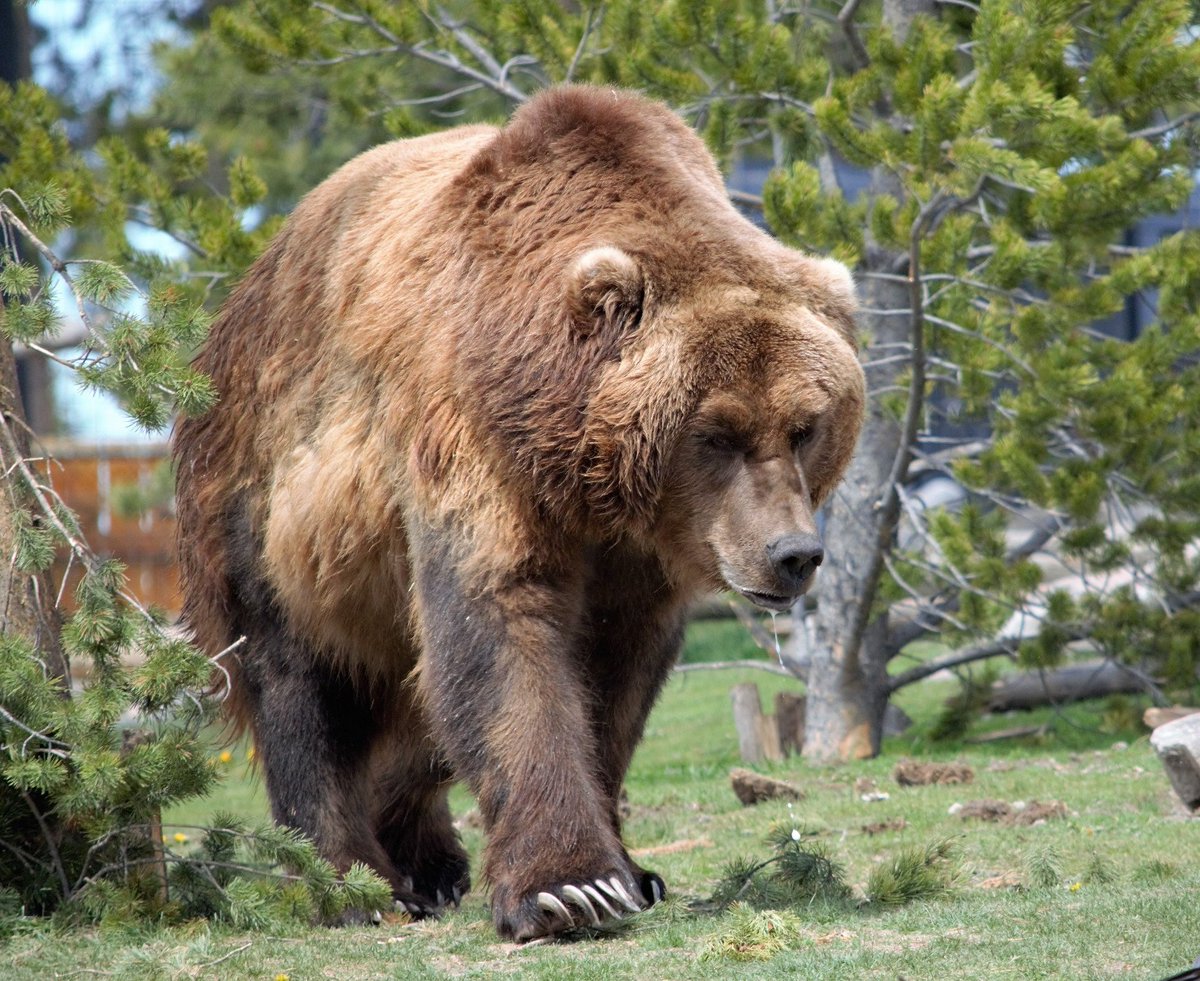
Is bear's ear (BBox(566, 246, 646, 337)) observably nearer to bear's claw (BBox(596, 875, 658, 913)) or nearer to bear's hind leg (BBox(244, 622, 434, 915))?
bear's claw (BBox(596, 875, 658, 913))

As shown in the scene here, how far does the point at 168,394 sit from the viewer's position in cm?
431

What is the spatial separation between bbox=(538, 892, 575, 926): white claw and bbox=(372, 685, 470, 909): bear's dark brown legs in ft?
5.10

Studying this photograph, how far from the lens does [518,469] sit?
4.27 metres

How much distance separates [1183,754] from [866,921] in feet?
6.64

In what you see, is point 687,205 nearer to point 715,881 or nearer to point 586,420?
point 586,420

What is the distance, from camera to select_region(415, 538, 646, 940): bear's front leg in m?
4.09

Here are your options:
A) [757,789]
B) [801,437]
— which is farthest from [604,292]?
[757,789]

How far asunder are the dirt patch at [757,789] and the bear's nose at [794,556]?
2.59 metres

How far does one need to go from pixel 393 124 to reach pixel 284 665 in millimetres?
3695

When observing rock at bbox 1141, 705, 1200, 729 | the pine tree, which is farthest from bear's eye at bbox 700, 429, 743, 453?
rock at bbox 1141, 705, 1200, 729

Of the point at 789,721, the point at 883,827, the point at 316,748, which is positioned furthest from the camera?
the point at 789,721

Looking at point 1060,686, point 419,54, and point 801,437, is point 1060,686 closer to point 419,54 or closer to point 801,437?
point 419,54

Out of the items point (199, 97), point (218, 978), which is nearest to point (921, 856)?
point (218, 978)

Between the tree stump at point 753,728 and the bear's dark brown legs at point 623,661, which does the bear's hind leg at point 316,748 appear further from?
the tree stump at point 753,728
